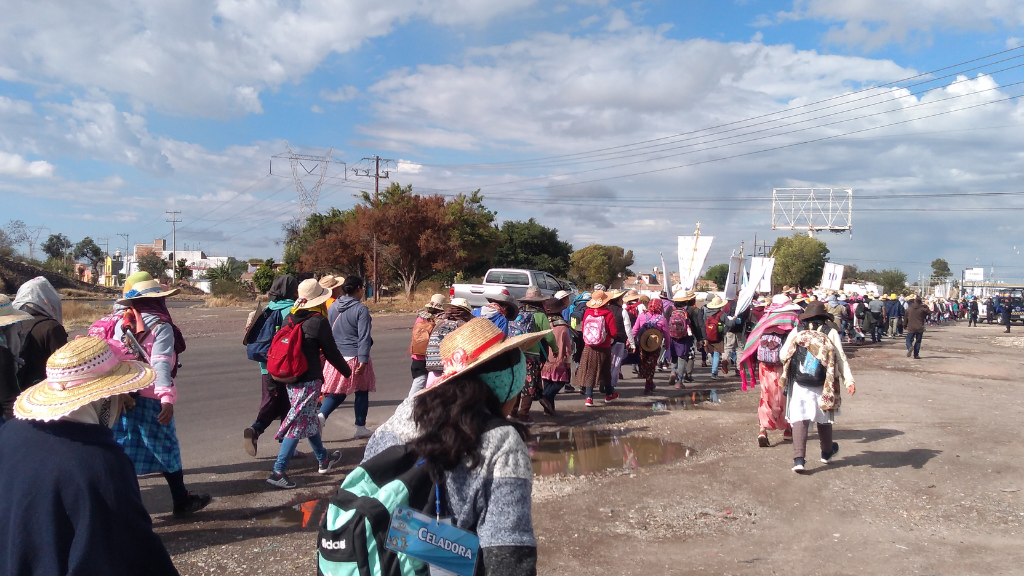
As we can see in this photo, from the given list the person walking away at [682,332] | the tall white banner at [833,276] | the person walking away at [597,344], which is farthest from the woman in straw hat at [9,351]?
the tall white banner at [833,276]

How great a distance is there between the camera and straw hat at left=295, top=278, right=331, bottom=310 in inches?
232

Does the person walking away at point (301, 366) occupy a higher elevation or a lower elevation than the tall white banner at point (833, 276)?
lower

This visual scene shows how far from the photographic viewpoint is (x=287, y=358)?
5.60m

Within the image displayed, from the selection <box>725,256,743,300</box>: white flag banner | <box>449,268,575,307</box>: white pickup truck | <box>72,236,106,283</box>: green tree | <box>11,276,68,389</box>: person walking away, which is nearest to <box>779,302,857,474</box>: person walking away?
<box>11,276,68,389</box>: person walking away

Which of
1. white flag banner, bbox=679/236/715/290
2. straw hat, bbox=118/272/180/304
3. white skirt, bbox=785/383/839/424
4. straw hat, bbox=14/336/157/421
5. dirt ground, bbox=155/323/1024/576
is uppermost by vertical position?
white flag banner, bbox=679/236/715/290

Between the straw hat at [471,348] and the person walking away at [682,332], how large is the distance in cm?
972

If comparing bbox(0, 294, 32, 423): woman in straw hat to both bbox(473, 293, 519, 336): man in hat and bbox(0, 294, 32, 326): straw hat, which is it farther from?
bbox(473, 293, 519, 336): man in hat

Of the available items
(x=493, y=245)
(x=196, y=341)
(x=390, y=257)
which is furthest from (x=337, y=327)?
(x=493, y=245)

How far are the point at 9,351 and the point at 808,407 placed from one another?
6.65 m

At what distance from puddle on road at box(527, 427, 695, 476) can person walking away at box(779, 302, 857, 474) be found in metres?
1.29

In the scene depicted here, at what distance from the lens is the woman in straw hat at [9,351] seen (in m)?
4.30

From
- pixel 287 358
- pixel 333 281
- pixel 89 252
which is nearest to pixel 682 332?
pixel 333 281

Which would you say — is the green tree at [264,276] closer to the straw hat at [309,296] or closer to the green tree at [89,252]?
the straw hat at [309,296]

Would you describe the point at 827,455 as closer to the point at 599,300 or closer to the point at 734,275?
the point at 599,300
